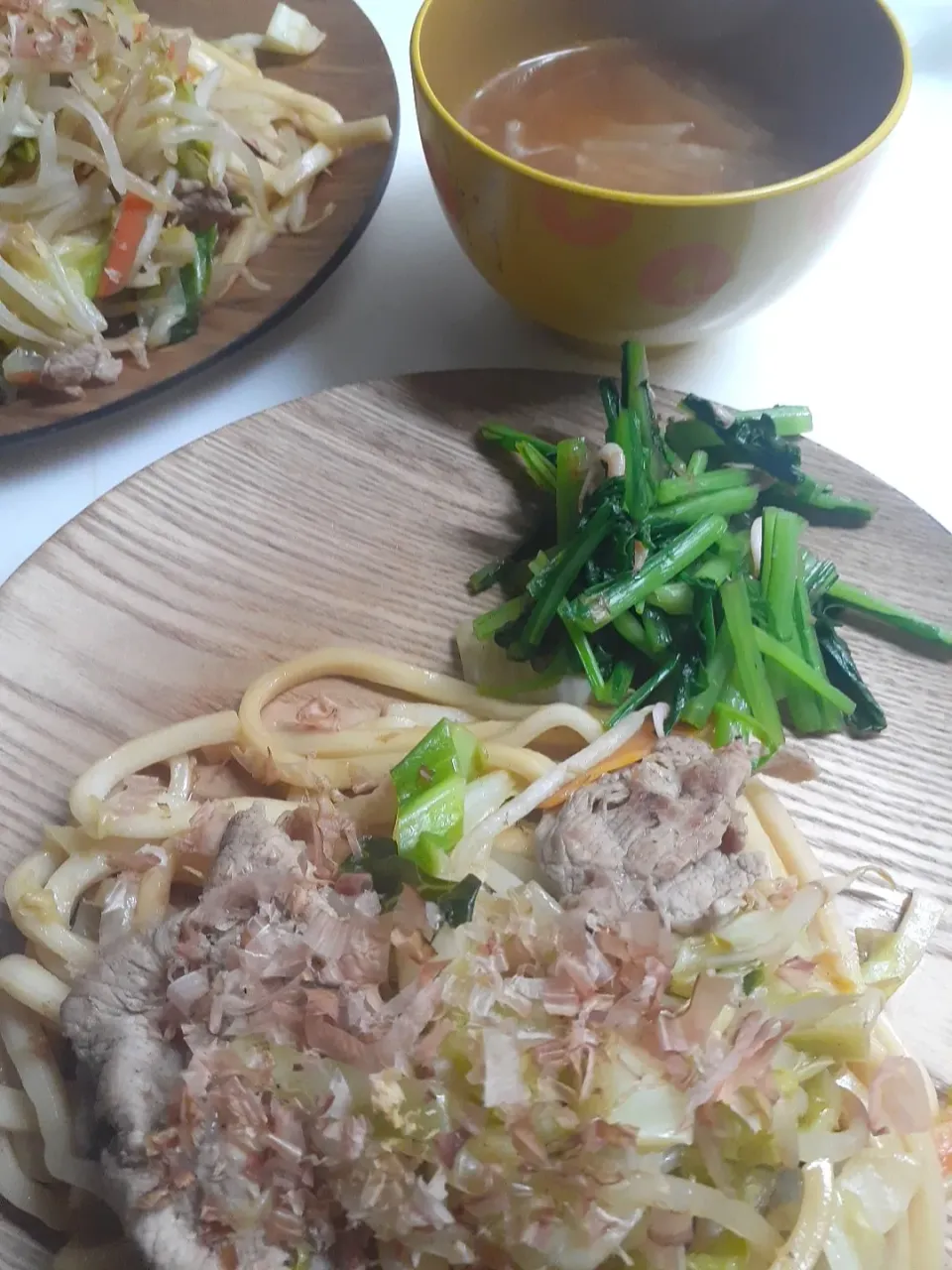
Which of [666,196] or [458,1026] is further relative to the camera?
[666,196]

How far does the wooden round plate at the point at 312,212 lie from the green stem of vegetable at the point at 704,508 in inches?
28.7

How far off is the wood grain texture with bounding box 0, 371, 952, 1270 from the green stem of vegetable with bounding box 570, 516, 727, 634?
19 centimetres

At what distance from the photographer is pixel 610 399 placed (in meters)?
1.58

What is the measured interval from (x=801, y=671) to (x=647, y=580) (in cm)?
23

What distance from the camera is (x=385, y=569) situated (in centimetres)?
151

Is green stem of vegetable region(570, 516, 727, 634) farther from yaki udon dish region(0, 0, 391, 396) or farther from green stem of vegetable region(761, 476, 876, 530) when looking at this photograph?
yaki udon dish region(0, 0, 391, 396)

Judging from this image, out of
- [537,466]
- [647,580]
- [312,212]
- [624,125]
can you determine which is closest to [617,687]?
[647,580]

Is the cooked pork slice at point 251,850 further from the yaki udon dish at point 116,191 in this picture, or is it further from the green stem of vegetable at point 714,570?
the yaki udon dish at point 116,191

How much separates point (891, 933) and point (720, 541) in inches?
22.2

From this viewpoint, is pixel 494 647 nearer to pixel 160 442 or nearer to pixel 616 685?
pixel 616 685

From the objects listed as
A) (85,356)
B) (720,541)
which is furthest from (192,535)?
(720,541)

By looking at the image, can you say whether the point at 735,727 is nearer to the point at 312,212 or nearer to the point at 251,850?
the point at 251,850

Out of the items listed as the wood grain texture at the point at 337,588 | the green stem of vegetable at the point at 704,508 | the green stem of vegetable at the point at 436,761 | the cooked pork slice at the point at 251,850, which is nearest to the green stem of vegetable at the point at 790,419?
the wood grain texture at the point at 337,588

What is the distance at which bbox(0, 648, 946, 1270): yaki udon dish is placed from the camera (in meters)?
0.94
